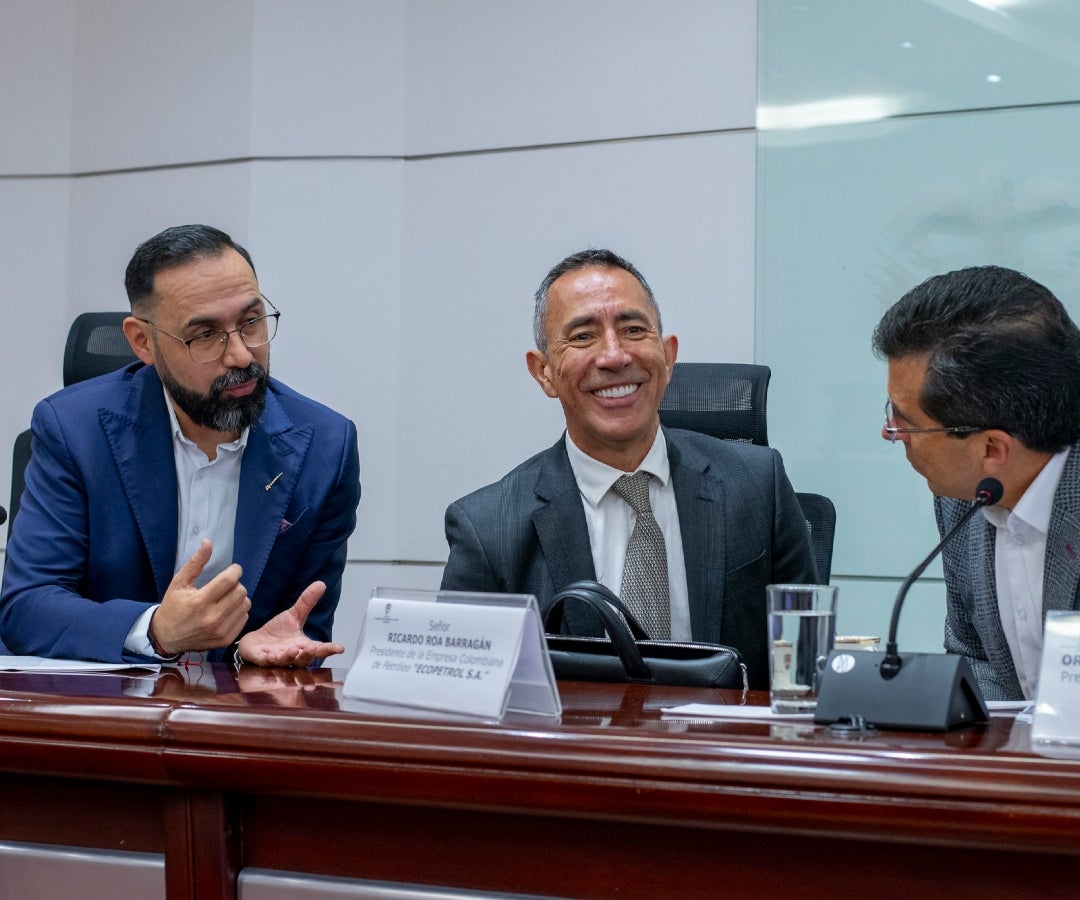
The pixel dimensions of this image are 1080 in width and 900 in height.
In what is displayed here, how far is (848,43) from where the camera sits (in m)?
3.31

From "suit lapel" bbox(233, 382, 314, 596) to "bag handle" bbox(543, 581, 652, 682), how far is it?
30.6 inches

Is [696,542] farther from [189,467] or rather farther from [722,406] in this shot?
[189,467]

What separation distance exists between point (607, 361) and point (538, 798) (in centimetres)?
121

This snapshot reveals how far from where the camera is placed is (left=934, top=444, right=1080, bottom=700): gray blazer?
1.60m

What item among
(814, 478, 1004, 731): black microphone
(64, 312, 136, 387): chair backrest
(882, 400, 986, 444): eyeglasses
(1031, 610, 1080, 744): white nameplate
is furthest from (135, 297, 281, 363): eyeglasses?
(1031, 610, 1080, 744): white nameplate

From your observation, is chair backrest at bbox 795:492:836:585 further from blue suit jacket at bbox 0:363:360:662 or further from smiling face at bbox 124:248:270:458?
smiling face at bbox 124:248:270:458

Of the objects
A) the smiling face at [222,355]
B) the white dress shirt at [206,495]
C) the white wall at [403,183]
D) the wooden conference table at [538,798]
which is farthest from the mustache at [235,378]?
the white wall at [403,183]

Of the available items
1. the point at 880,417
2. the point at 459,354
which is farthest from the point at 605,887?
the point at 459,354

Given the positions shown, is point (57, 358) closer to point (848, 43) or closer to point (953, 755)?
point (848, 43)

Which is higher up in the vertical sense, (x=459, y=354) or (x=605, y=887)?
(x=459, y=354)

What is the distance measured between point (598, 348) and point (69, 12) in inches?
104

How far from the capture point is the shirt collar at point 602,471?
2.02m

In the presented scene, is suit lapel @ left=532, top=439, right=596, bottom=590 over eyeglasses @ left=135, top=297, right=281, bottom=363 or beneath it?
beneath

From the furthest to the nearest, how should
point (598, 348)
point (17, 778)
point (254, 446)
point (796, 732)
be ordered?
point (254, 446) → point (598, 348) → point (17, 778) → point (796, 732)
